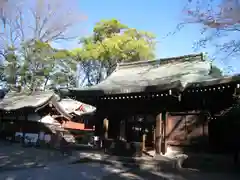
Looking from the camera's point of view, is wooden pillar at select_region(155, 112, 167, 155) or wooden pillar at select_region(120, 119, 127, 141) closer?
wooden pillar at select_region(155, 112, 167, 155)

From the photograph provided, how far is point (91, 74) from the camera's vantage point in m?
39.3

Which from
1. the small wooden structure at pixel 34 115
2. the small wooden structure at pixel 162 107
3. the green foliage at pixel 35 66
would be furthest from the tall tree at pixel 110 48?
the small wooden structure at pixel 162 107

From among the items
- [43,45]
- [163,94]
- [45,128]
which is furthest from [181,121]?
[43,45]

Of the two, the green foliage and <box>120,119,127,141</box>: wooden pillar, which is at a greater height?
the green foliage

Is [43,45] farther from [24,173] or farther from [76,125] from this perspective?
[24,173]

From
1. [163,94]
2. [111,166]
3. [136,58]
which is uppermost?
[136,58]

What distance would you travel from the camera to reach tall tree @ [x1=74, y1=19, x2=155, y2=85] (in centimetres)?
3603

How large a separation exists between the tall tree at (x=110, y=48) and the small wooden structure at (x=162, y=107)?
67.9 ft

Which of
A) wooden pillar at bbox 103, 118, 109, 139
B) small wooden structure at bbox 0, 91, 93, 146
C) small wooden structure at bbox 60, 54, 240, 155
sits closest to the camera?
small wooden structure at bbox 60, 54, 240, 155

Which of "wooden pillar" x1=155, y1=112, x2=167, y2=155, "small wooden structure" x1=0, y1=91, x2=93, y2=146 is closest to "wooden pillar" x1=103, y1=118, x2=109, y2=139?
"wooden pillar" x1=155, y1=112, x2=167, y2=155

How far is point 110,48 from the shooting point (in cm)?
3597

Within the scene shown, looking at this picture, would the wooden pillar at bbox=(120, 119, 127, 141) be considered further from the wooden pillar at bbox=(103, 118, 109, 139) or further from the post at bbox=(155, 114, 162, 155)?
the post at bbox=(155, 114, 162, 155)

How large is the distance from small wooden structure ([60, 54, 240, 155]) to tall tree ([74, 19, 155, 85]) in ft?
67.9

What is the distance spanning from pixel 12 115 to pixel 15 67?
895 cm
